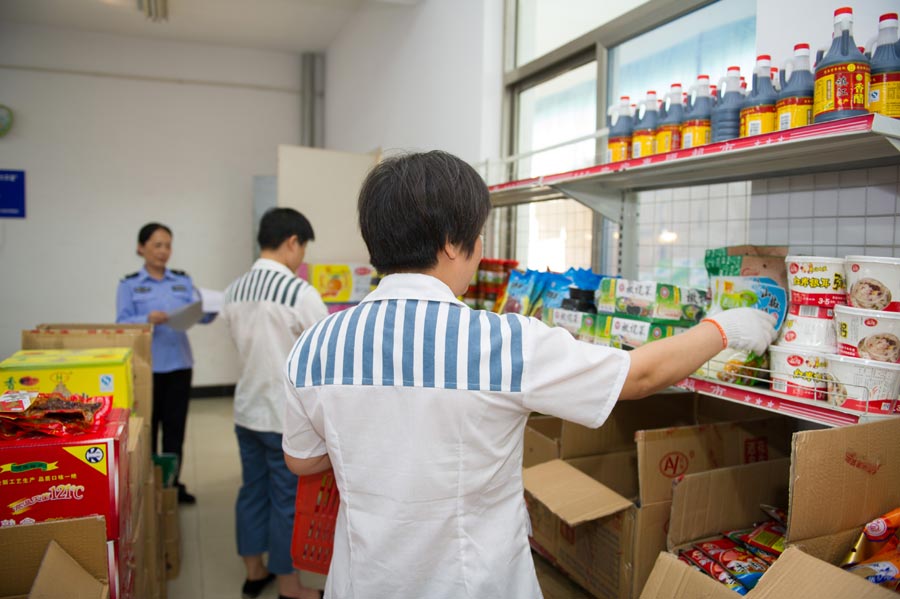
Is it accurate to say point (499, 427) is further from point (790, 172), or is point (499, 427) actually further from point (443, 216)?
point (790, 172)

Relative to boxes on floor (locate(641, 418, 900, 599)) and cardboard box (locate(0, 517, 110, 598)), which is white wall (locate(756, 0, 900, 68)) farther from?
cardboard box (locate(0, 517, 110, 598))

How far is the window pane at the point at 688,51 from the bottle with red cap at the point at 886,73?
2.52ft

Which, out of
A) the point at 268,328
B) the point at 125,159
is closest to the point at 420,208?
the point at 268,328

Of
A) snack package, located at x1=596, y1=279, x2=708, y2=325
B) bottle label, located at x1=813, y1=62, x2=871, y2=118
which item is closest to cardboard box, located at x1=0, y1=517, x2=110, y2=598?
snack package, located at x1=596, y1=279, x2=708, y2=325

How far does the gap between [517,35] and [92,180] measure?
4761mm

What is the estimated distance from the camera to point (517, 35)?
11.0ft

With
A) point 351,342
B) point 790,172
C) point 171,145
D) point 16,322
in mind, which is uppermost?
point 171,145

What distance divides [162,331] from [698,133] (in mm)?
3207

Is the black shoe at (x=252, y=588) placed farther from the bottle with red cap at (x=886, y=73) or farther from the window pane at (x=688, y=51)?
the bottle with red cap at (x=886, y=73)

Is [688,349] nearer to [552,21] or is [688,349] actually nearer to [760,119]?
[760,119]

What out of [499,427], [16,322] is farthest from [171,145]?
[499,427]

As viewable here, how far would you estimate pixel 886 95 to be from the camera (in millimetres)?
1318

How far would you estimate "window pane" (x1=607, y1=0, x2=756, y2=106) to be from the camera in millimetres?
2203

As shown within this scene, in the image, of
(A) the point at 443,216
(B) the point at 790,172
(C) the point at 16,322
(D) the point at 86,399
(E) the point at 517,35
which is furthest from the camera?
(C) the point at 16,322
